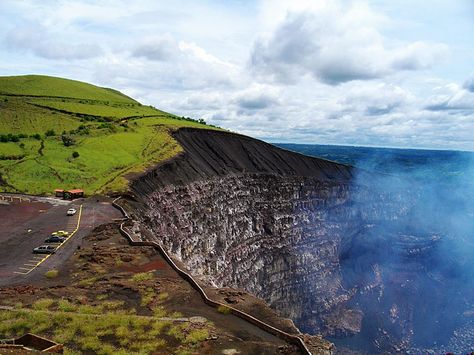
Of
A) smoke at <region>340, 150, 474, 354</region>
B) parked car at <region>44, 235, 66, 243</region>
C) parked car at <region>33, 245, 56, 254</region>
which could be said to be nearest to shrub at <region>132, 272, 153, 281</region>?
parked car at <region>33, 245, 56, 254</region>

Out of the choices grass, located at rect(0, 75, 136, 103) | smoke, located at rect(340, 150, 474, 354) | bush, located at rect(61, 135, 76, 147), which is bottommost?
smoke, located at rect(340, 150, 474, 354)

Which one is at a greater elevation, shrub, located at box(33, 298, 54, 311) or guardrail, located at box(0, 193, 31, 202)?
guardrail, located at box(0, 193, 31, 202)

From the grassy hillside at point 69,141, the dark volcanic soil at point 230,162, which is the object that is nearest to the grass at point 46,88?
the grassy hillside at point 69,141

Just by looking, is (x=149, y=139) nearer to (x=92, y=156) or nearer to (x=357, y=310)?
(x=92, y=156)

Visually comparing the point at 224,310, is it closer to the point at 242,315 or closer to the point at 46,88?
the point at 242,315

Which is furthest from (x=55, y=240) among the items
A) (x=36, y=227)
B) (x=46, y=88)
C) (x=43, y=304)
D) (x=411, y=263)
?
(x=46, y=88)

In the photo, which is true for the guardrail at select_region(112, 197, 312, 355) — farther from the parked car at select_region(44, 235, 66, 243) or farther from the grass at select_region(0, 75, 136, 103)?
the grass at select_region(0, 75, 136, 103)

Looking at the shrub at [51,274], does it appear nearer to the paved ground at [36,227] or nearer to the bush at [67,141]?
the paved ground at [36,227]

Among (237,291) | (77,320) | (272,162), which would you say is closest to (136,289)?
(77,320)
